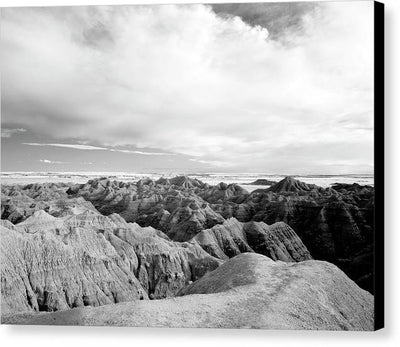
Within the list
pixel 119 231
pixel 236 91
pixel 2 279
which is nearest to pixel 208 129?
pixel 236 91

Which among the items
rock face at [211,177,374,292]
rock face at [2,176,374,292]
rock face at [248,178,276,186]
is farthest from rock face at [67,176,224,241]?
rock face at [248,178,276,186]

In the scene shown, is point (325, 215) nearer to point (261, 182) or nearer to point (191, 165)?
point (261, 182)

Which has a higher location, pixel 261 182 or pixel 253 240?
pixel 261 182

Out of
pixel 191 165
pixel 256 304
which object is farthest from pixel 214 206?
pixel 256 304

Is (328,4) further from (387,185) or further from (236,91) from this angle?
(387,185)

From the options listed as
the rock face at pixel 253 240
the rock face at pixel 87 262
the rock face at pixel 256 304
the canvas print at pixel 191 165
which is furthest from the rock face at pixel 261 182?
the rock face at pixel 87 262

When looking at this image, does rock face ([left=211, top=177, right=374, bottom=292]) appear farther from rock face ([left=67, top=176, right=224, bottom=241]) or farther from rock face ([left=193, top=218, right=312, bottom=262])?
rock face ([left=67, top=176, right=224, bottom=241])
